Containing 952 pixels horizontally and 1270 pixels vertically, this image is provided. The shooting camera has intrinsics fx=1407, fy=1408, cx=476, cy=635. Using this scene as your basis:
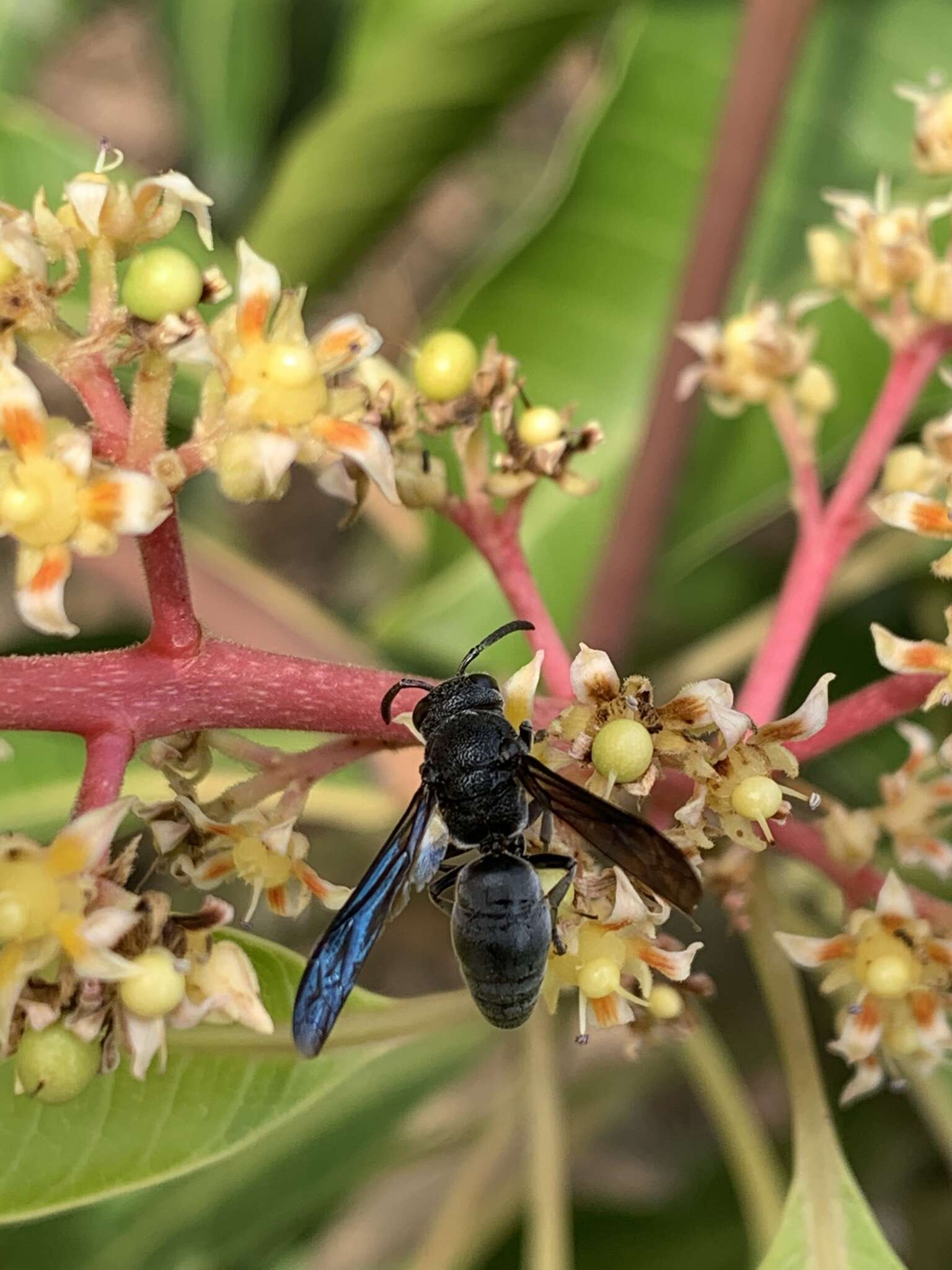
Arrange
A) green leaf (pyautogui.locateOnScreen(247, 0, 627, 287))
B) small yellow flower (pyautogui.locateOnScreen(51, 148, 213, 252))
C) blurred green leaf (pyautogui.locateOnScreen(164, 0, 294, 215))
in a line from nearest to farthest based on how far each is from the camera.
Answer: small yellow flower (pyautogui.locateOnScreen(51, 148, 213, 252)) → green leaf (pyautogui.locateOnScreen(247, 0, 627, 287)) → blurred green leaf (pyautogui.locateOnScreen(164, 0, 294, 215))

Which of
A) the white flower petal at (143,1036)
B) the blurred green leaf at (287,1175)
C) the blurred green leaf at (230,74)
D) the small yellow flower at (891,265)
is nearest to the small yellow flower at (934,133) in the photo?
the small yellow flower at (891,265)

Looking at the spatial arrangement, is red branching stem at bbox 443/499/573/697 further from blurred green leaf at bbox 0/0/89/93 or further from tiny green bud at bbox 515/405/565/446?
blurred green leaf at bbox 0/0/89/93

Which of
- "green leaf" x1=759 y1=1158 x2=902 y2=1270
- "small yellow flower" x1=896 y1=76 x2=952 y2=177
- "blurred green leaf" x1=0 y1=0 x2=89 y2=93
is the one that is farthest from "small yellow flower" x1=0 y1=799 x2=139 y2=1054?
"blurred green leaf" x1=0 y1=0 x2=89 y2=93

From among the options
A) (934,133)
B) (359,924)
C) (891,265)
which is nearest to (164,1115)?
(359,924)

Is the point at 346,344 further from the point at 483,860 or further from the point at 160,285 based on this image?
the point at 483,860

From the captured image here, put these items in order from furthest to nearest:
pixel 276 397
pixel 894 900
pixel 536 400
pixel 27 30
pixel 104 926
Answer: pixel 27 30 → pixel 536 400 → pixel 894 900 → pixel 276 397 → pixel 104 926

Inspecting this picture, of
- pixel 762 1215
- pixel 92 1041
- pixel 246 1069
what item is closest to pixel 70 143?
pixel 246 1069
